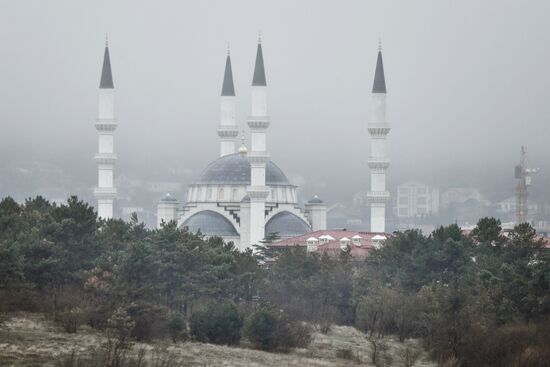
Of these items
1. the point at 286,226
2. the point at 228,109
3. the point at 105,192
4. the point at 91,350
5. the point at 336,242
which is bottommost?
the point at 91,350

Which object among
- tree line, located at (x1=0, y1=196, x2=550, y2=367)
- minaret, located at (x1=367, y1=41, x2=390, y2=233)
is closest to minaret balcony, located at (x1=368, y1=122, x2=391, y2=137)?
minaret, located at (x1=367, y1=41, x2=390, y2=233)

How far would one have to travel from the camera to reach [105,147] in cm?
12525

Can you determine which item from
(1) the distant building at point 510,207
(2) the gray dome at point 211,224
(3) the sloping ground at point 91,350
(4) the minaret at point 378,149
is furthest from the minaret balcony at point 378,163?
(3) the sloping ground at point 91,350

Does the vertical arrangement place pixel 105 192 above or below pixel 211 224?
above

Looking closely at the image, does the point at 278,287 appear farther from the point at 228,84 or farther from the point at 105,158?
the point at 228,84

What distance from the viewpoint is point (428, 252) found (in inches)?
3337

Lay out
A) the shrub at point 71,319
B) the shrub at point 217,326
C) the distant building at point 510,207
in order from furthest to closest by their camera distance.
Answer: the distant building at point 510,207
the shrub at point 217,326
the shrub at point 71,319

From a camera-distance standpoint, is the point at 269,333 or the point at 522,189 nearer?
the point at 269,333

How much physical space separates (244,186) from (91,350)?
8862 centimetres

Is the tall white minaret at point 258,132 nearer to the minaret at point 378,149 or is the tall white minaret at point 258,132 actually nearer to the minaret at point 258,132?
the minaret at point 258,132

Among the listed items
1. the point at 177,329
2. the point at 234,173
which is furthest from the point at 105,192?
the point at 177,329

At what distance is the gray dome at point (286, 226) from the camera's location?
132875 millimetres

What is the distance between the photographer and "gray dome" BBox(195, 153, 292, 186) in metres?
140

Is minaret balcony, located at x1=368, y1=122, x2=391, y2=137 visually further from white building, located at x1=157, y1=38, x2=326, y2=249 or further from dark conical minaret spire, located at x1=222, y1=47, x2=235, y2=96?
dark conical minaret spire, located at x1=222, y1=47, x2=235, y2=96
